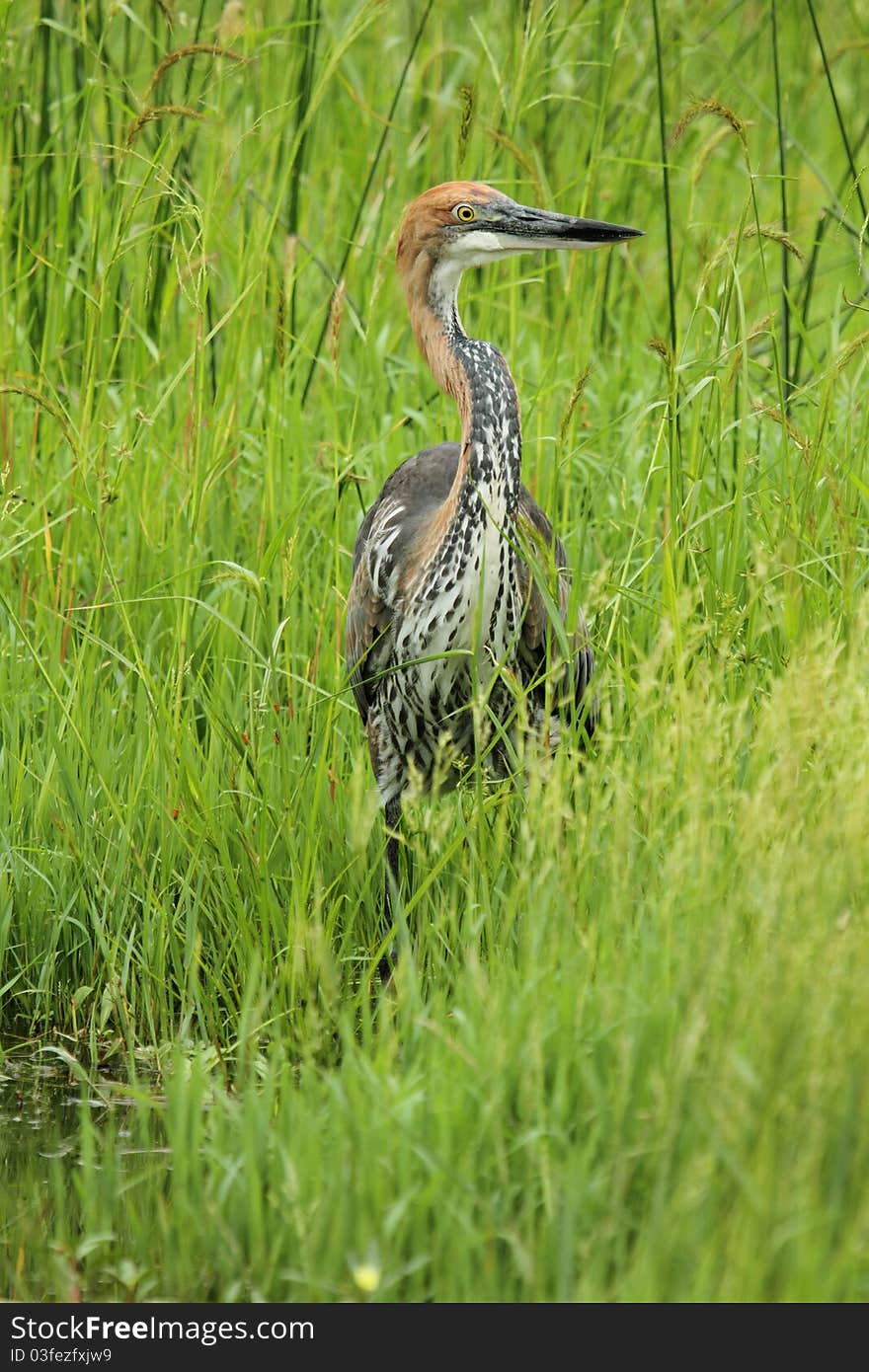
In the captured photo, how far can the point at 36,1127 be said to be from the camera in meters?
3.26

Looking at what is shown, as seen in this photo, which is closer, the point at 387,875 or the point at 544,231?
the point at 387,875

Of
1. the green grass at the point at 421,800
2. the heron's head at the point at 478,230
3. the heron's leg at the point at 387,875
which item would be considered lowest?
the heron's leg at the point at 387,875

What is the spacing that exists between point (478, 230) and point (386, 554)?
80cm

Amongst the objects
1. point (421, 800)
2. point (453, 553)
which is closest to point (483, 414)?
point (453, 553)

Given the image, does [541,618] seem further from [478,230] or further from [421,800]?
[478,230]

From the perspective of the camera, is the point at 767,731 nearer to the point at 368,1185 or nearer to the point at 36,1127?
the point at 368,1185

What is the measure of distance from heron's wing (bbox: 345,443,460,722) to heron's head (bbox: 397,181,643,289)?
0.47m

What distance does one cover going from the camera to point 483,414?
3799 millimetres

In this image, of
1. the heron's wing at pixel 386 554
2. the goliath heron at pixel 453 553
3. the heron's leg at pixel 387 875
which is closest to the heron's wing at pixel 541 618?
the goliath heron at pixel 453 553

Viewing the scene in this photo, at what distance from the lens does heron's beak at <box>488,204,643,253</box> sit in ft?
13.1

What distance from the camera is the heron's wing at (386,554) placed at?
4082 mm

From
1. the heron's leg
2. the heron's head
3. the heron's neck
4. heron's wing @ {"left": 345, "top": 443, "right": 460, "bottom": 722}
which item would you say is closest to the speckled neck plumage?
the heron's neck

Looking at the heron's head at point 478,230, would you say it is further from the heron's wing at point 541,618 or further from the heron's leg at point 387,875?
the heron's leg at point 387,875

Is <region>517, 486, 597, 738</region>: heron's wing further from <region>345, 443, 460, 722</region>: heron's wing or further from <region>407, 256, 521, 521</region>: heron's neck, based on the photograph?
<region>345, 443, 460, 722</region>: heron's wing
